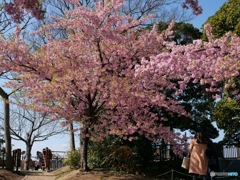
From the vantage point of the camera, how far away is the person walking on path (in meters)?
9.48

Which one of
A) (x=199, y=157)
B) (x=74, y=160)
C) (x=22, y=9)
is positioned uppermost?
(x=22, y=9)

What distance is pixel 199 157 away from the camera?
31.4ft

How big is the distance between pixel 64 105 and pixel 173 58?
5493mm

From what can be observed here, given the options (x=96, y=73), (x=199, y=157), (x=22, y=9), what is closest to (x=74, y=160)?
(x=96, y=73)

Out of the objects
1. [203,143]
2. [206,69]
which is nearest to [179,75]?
[206,69]

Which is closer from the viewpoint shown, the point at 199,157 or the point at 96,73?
the point at 199,157

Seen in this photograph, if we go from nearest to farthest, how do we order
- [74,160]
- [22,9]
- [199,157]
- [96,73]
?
[22,9] → [199,157] → [96,73] → [74,160]

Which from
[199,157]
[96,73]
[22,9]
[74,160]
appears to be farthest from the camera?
[74,160]

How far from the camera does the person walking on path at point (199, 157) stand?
948 centimetres

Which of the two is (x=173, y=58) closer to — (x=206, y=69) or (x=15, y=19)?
(x=206, y=69)

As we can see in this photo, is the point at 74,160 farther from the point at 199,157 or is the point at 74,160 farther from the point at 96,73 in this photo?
the point at 199,157

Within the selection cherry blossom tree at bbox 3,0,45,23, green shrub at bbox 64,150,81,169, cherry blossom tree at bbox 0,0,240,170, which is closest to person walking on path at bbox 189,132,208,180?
cherry blossom tree at bbox 0,0,240,170

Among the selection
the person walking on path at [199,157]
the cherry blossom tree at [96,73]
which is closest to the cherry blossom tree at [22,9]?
the person walking on path at [199,157]

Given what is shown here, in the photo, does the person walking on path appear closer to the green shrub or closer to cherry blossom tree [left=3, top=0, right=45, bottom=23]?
cherry blossom tree [left=3, top=0, right=45, bottom=23]
